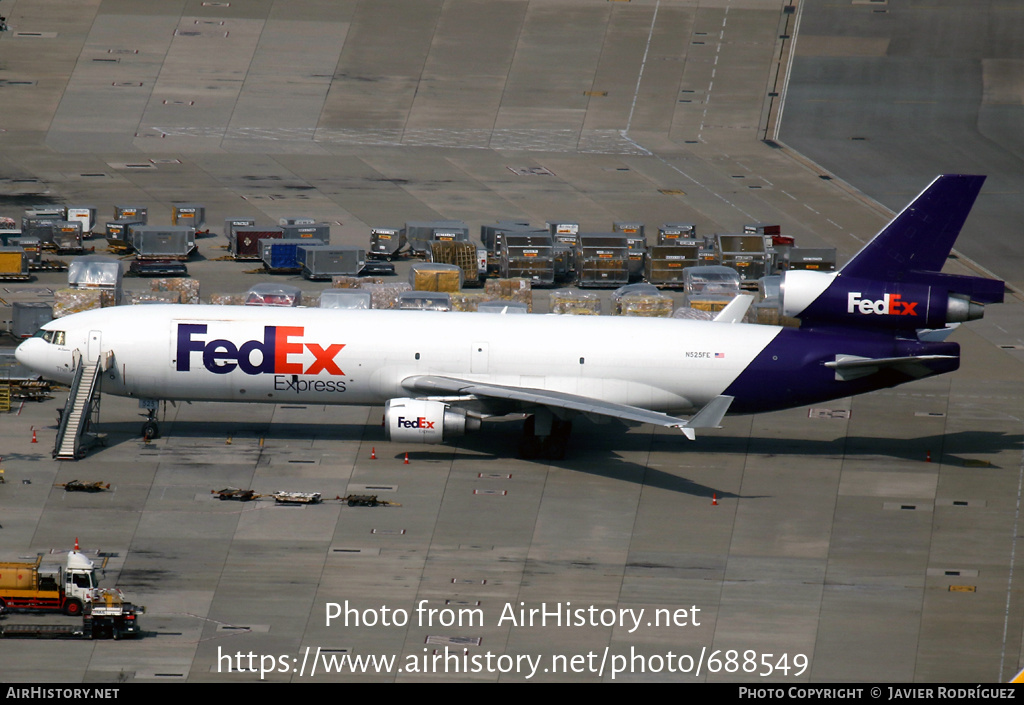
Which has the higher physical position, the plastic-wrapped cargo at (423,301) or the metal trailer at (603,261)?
the metal trailer at (603,261)

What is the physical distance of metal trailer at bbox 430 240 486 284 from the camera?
3054 inches

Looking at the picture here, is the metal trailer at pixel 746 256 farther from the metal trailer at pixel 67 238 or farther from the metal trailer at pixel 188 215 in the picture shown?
the metal trailer at pixel 67 238

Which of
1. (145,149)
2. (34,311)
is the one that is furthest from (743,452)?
(145,149)

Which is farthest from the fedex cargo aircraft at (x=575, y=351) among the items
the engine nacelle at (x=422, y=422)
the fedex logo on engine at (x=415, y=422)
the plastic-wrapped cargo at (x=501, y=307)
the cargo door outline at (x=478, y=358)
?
the plastic-wrapped cargo at (x=501, y=307)

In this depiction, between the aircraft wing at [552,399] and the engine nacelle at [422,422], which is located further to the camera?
the engine nacelle at [422,422]

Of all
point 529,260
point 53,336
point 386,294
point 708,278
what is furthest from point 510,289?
point 53,336

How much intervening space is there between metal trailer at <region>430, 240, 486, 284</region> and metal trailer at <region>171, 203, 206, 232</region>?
49.3 ft

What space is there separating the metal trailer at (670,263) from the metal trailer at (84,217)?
30969mm

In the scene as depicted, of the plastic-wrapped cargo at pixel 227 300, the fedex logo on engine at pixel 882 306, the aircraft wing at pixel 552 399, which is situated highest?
the fedex logo on engine at pixel 882 306

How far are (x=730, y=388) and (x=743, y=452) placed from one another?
3.38 m

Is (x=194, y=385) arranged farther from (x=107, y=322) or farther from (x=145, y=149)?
(x=145, y=149)

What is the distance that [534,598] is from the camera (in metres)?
43.9

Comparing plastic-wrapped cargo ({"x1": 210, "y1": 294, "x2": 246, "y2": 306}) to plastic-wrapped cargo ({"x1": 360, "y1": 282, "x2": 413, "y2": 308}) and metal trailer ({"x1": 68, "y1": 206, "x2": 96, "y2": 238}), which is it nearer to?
plastic-wrapped cargo ({"x1": 360, "y1": 282, "x2": 413, "y2": 308})

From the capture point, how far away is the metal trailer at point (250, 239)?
8006cm
